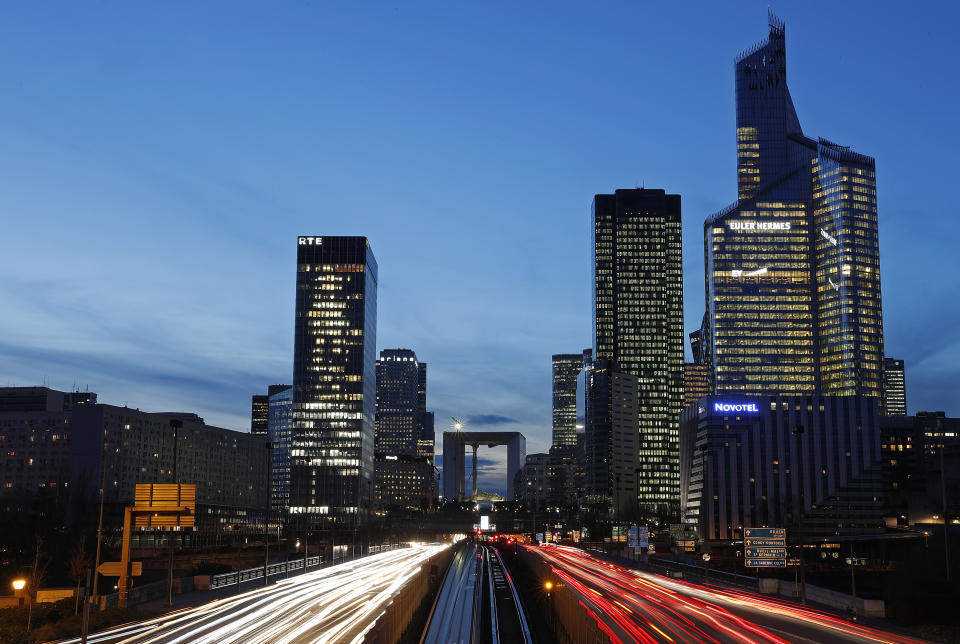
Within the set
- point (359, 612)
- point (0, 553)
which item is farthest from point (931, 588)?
point (0, 553)

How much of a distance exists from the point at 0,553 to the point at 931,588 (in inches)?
4745

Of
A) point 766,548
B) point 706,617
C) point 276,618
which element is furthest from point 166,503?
point 766,548

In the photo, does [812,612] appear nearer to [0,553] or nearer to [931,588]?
[931,588]

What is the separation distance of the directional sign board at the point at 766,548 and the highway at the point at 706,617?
2.59 metres

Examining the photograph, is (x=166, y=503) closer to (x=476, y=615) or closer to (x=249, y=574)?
(x=476, y=615)

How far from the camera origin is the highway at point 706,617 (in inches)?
1743

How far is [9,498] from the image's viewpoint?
187250mm

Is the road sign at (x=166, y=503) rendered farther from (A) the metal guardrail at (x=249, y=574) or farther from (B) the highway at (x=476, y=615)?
(B) the highway at (x=476, y=615)

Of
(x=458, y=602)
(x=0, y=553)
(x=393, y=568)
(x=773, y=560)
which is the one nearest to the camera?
(x=773, y=560)

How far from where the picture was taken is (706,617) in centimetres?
5266

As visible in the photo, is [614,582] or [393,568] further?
[393,568]

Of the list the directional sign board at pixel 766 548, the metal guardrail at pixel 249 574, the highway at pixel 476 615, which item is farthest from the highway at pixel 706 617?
the metal guardrail at pixel 249 574

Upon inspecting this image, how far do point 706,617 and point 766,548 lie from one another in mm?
19235

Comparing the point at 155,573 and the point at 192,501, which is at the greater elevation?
the point at 192,501
